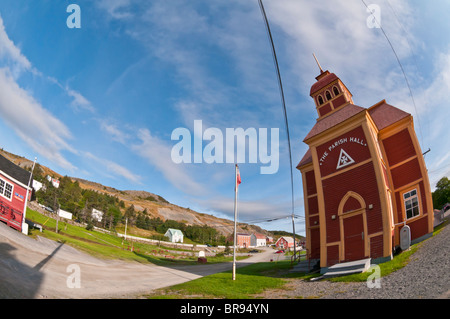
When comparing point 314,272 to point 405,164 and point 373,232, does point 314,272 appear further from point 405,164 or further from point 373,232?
point 405,164

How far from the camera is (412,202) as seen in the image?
696 inches

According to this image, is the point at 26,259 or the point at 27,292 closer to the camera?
the point at 27,292

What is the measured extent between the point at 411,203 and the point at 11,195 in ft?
131

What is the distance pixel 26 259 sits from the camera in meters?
16.3

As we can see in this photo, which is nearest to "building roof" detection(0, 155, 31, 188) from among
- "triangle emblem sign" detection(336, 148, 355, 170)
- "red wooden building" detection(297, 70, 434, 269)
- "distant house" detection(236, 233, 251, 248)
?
"red wooden building" detection(297, 70, 434, 269)

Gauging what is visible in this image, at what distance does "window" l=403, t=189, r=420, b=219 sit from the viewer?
17381 mm

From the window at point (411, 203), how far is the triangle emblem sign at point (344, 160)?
207 inches

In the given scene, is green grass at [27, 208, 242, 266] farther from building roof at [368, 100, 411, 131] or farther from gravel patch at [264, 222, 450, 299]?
building roof at [368, 100, 411, 131]

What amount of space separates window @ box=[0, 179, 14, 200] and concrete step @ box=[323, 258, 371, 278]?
107 ft

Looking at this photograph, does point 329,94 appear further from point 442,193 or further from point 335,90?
point 442,193

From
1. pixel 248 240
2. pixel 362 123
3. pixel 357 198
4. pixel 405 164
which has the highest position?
pixel 362 123

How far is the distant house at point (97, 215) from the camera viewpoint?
75.9 m
